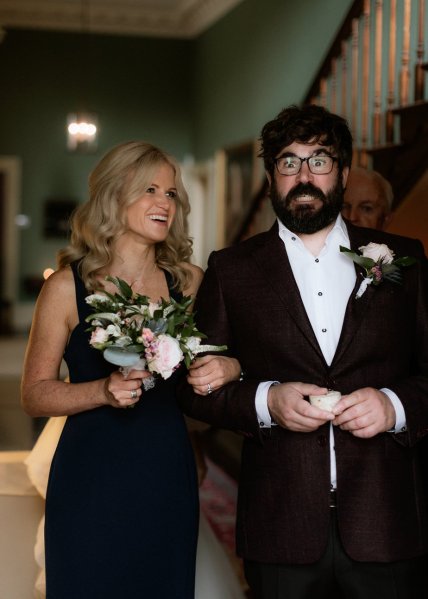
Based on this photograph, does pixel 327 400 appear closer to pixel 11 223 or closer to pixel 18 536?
pixel 18 536

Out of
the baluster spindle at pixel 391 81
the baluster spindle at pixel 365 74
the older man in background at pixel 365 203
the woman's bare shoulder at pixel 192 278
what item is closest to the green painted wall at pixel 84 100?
the baluster spindle at pixel 365 74

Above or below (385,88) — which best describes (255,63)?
above

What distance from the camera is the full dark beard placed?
2.38 metres

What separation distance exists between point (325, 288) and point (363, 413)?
0.39 metres

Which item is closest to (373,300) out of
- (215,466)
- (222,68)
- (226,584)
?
(226,584)

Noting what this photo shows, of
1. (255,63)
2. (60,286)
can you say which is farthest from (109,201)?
(255,63)

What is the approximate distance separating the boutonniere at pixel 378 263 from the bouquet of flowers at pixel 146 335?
423 mm

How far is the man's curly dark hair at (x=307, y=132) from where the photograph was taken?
2.44m

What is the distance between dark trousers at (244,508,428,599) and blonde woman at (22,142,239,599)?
0.48m

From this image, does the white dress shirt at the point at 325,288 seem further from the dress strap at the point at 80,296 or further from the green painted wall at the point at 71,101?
the green painted wall at the point at 71,101

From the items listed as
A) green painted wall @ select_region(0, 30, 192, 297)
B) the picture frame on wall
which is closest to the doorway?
green painted wall @ select_region(0, 30, 192, 297)

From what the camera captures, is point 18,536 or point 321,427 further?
point 18,536

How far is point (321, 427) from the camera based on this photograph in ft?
7.52

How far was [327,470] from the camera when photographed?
90.1 inches
